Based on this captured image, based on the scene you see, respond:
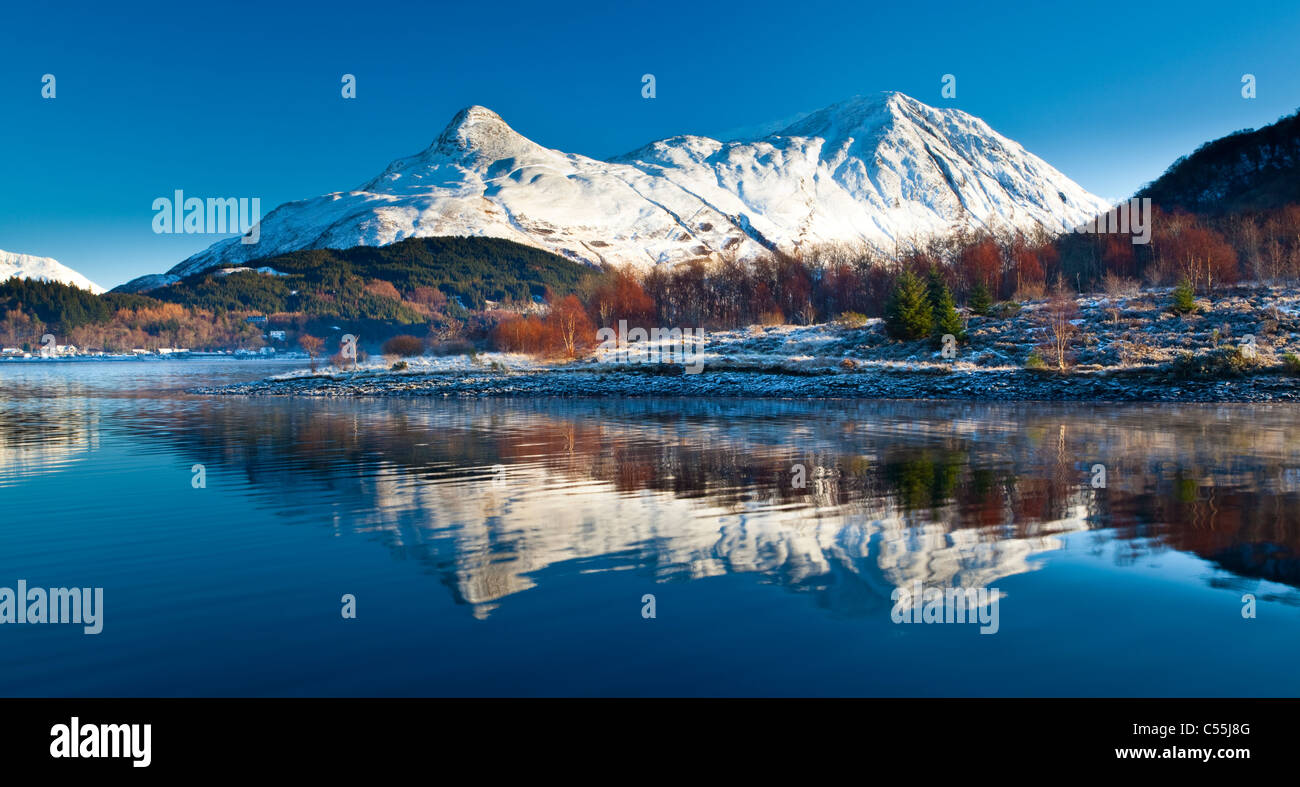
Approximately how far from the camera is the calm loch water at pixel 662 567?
5.79m

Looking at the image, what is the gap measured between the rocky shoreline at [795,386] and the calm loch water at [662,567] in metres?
15.9

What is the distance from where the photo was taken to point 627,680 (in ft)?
18.5

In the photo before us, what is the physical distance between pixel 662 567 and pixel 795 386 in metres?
34.7

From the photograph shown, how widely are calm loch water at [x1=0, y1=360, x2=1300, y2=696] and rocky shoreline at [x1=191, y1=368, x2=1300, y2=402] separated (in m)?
15.9

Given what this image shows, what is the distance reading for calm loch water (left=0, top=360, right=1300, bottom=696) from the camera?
579cm

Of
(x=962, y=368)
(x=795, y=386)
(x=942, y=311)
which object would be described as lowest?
(x=795, y=386)

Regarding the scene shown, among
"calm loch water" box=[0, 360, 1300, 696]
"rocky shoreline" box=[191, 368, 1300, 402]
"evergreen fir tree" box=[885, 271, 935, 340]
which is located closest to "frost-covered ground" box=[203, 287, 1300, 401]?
"rocky shoreline" box=[191, 368, 1300, 402]

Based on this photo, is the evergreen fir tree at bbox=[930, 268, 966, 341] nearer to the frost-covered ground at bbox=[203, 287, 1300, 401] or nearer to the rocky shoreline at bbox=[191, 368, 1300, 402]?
the frost-covered ground at bbox=[203, 287, 1300, 401]

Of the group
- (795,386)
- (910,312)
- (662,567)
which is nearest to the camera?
(662,567)

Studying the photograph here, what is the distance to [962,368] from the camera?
4334cm

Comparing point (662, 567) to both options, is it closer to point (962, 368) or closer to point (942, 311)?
point (962, 368)

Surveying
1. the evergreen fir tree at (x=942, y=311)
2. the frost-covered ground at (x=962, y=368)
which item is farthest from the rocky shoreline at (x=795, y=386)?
the evergreen fir tree at (x=942, y=311)

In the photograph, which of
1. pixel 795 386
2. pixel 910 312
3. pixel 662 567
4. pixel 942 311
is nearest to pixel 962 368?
pixel 795 386
